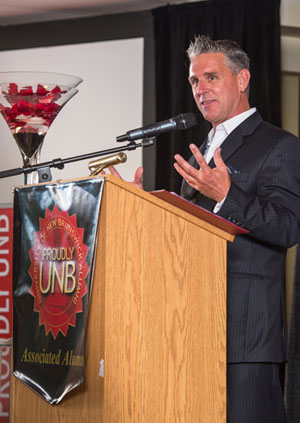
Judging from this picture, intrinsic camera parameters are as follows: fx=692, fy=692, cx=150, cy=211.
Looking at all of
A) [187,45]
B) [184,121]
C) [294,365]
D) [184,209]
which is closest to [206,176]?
[184,209]

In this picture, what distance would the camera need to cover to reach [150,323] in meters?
1.73

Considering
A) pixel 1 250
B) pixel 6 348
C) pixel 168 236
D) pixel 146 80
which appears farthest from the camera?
pixel 146 80

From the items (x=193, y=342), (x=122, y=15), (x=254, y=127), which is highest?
(x=122, y=15)

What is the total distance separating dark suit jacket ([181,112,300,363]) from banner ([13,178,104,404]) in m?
0.43

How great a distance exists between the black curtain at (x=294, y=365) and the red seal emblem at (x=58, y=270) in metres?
1.78

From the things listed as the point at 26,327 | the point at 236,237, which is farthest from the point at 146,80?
the point at 26,327

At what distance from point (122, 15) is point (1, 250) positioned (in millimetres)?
2015

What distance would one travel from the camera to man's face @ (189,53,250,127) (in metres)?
2.38

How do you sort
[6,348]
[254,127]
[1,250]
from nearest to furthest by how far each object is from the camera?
[254,127] < [6,348] < [1,250]

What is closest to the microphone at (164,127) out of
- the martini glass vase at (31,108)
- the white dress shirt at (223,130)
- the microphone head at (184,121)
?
the microphone head at (184,121)

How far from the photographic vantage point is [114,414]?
63.4 inches

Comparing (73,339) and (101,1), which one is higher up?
(101,1)

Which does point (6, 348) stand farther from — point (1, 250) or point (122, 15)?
point (122, 15)

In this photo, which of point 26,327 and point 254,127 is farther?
point 254,127
